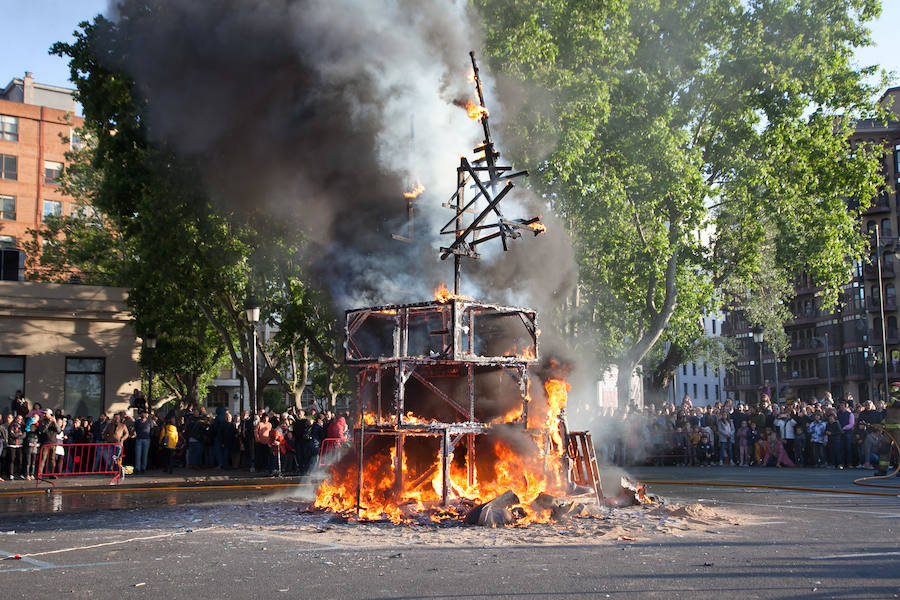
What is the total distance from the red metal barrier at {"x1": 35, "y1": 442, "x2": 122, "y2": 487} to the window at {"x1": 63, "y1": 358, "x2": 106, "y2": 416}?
21.1 ft

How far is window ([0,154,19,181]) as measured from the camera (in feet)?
175

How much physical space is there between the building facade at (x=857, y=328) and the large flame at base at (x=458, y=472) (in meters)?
49.4

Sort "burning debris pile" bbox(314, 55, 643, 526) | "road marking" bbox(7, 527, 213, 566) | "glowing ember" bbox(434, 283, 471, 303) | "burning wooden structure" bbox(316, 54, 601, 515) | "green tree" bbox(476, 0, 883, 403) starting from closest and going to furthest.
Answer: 1. "road marking" bbox(7, 527, 213, 566)
2. "burning debris pile" bbox(314, 55, 643, 526)
3. "burning wooden structure" bbox(316, 54, 601, 515)
4. "glowing ember" bbox(434, 283, 471, 303)
5. "green tree" bbox(476, 0, 883, 403)

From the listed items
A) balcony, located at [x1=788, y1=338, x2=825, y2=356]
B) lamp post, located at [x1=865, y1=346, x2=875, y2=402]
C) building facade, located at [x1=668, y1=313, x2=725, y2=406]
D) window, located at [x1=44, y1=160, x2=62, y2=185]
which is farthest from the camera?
building facade, located at [x1=668, y1=313, x2=725, y2=406]

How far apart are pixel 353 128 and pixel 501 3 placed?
11.6 meters

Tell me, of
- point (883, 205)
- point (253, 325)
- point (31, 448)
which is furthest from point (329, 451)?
point (883, 205)

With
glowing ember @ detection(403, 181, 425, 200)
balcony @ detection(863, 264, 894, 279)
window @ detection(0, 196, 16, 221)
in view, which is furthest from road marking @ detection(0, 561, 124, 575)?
balcony @ detection(863, 264, 894, 279)

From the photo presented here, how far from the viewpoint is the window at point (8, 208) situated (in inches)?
2095

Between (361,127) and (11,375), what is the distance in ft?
60.0

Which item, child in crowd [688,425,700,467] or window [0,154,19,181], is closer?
child in crowd [688,425,700,467]

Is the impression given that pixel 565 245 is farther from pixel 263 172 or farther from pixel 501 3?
pixel 501 3

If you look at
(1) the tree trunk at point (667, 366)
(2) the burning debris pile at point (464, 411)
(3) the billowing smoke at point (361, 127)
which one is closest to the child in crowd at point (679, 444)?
(1) the tree trunk at point (667, 366)

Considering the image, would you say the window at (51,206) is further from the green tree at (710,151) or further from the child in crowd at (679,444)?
the child in crowd at (679,444)

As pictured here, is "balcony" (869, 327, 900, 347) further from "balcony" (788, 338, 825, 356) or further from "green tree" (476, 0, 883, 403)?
"green tree" (476, 0, 883, 403)
